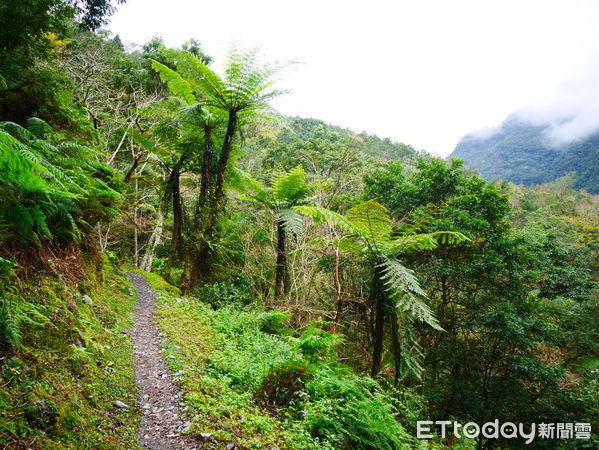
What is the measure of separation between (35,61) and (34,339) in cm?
335

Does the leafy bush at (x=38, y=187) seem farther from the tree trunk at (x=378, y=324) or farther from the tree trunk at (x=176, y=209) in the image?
the tree trunk at (x=378, y=324)

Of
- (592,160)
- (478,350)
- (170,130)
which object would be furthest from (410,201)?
(592,160)

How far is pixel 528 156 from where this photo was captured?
176 ft

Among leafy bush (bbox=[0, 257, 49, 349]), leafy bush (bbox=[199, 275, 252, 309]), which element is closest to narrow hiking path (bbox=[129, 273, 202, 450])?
leafy bush (bbox=[0, 257, 49, 349])

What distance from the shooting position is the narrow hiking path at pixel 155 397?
2.16m

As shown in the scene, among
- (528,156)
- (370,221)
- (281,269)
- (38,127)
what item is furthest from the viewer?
(528,156)

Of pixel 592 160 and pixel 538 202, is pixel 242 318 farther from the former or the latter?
pixel 592 160

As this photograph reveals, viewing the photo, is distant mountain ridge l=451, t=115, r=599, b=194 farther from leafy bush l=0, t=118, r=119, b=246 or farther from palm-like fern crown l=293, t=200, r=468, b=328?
leafy bush l=0, t=118, r=119, b=246

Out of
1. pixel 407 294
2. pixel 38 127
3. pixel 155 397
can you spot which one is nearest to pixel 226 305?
pixel 155 397

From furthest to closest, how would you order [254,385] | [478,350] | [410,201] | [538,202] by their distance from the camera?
[538,202] < [410,201] < [478,350] < [254,385]

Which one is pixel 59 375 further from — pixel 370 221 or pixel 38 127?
pixel 370 221

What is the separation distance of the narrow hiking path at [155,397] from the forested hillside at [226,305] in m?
0.02

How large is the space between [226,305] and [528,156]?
66.1 m

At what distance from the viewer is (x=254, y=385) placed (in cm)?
307
